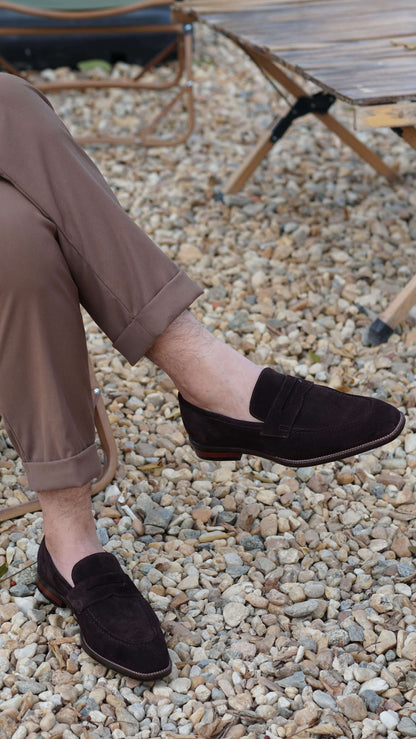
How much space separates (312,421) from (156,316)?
A: 1.11ft

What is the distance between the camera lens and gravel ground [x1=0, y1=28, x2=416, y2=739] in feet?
4.84

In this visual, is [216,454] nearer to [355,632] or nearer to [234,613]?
[234,613]

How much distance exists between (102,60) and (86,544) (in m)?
3.88

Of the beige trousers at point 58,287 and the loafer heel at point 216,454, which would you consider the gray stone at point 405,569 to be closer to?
the loafer heel at point 216,454

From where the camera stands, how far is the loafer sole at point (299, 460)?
63.0 inches

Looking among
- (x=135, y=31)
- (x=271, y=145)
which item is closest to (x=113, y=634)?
(x=271, y=145)

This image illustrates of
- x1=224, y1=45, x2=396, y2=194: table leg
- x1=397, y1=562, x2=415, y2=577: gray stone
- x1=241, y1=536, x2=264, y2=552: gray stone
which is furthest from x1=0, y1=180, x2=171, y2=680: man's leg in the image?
x1=224, y1=45, x2=396, y2=194: table leg

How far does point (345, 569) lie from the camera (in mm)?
1775

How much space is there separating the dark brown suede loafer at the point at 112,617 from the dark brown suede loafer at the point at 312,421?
13.4 inches

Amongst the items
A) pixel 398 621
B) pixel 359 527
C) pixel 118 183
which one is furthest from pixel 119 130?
pixel 398 621

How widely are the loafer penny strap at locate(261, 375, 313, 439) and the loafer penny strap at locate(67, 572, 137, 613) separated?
36 cm

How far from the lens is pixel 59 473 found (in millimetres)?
1475

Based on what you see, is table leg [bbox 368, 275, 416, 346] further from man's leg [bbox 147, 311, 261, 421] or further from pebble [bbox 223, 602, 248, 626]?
pebble [bbox 223, 602, 248, 626]

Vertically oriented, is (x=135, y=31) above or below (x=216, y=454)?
above
